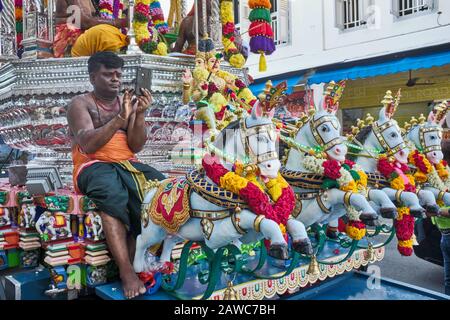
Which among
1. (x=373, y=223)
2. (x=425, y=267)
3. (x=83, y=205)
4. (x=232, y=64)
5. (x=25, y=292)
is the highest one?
(x=232, y=64)

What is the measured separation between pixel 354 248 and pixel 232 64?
2247mm

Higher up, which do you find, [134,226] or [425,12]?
[425,12]

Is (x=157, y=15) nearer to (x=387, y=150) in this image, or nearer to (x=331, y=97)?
(x=331, y=97)

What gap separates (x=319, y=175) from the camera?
2.79 metres

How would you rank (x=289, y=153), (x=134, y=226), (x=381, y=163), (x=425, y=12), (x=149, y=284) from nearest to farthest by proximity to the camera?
Result: (x=149, y=284) < (x=134, y=226) < (x=289, y=153) < (x=381, y=163) < (x=425, y=12)

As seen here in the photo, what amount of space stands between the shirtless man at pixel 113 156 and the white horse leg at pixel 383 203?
1505 millimetres

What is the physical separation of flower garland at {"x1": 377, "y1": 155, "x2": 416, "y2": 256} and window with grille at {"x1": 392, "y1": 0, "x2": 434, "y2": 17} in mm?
5703

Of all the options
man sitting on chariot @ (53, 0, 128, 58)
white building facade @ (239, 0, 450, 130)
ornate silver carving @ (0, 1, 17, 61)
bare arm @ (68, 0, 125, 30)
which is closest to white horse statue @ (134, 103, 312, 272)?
man sitting on chariot @ (53, 0, 128, 58)

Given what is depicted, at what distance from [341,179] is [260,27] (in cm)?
202

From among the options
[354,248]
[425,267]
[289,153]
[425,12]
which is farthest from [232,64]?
[425,12]

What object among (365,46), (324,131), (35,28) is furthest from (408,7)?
(35,28)

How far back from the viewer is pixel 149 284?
2.53 metres

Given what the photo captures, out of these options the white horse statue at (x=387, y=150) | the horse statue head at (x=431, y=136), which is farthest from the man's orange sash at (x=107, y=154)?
the horse statue head at (x=431, y=136)
